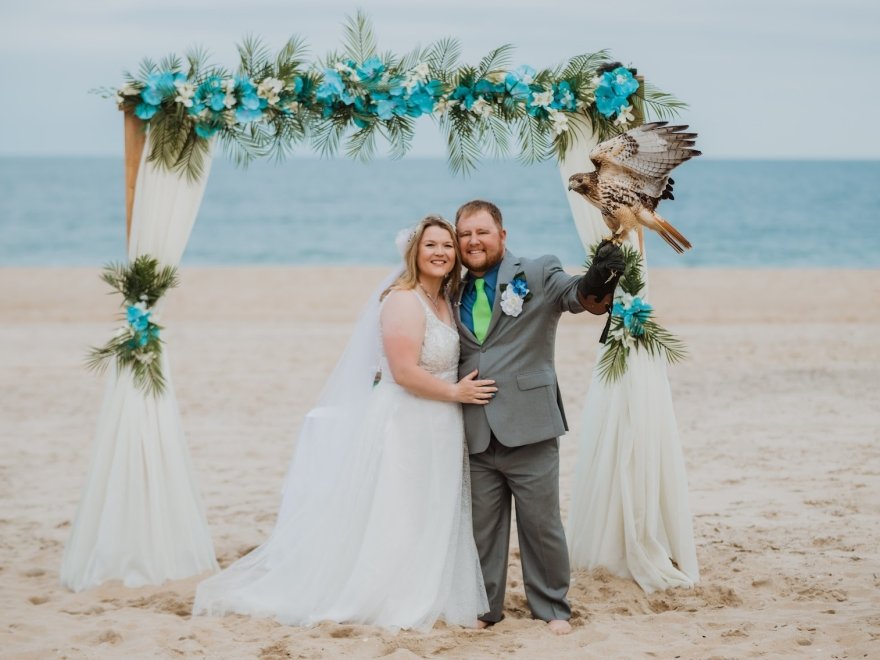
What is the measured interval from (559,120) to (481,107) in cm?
44

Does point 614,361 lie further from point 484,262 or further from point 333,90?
point 333,90

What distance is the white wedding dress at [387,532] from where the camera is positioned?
495cm

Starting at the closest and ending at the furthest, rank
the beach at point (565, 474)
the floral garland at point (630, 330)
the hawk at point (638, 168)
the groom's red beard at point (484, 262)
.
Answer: the hawk at point (638, 168)
the beach at point (565, 474)
the groom's red beard at point (484, 262)
the floral garland at point (630, 330)

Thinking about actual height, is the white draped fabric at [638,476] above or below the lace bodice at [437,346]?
below

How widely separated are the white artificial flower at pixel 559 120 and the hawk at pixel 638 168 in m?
0.97

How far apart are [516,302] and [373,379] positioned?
86 centimetres

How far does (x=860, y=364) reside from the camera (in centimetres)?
1212

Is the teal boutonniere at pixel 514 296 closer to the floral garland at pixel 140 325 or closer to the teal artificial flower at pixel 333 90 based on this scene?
the teal artificial flower at pixel 333 90

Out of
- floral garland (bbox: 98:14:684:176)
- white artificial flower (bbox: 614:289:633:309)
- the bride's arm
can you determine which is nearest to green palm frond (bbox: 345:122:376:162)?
floral garland (bbox: 98:14:684:176)

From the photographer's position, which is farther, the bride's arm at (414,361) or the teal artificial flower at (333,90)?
the teal artificial flower at (333,90)

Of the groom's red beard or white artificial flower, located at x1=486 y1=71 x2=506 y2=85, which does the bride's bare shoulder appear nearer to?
the groom's red beard

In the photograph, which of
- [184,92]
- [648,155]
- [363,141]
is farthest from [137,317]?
[648,155]

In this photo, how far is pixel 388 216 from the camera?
1730 inches

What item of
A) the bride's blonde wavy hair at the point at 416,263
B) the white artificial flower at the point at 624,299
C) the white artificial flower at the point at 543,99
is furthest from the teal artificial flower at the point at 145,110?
the white artificial flower at the point at 624,299
